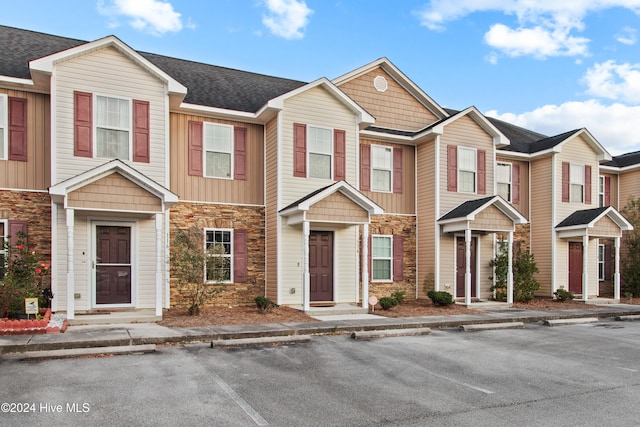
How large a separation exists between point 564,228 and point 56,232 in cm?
1687

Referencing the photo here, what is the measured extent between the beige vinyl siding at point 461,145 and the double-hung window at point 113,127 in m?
9.93

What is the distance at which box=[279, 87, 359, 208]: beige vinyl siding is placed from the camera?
14312 mm

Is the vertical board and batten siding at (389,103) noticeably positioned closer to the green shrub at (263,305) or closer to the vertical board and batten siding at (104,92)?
the vertical board and batten siding at (104,92)

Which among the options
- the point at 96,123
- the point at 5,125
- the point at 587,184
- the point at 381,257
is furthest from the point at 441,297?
the point at 5,125

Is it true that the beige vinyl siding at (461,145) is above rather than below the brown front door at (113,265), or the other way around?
above

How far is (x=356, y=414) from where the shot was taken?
5699mm

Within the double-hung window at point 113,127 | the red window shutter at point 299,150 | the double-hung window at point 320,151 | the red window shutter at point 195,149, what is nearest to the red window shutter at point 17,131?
the double-hung window at point 113,127

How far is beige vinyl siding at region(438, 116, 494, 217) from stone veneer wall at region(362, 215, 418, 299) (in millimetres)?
1315

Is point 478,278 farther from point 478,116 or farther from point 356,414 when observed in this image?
point 356,414

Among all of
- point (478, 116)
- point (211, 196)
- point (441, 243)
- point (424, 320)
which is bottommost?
point (424, 320)

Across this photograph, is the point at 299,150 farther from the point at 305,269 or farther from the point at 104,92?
the point at 104,92

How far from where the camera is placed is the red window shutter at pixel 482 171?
17484 mm

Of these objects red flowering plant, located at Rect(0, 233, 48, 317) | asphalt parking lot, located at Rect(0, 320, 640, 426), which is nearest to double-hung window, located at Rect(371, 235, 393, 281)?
asphalt parking lot, located at Rect(0, 320, 640, 426)

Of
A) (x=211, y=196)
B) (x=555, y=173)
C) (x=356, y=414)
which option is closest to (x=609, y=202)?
(x=555, y=173)
